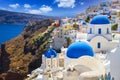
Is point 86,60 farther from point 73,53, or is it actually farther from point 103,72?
point 73,53

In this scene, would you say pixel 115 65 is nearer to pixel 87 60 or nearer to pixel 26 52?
pixel 87 60

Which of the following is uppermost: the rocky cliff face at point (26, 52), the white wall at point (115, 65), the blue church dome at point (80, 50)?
the white wall at point (115, 65)

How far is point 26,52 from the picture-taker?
164 ft

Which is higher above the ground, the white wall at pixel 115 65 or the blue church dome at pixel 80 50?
the white wall at pixel 115 65

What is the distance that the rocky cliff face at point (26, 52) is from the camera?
135ft

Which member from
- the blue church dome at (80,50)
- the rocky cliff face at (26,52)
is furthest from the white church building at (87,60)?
the rocky cliff face at (26,52)

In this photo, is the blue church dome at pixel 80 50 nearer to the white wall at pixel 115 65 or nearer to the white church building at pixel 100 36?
the white church building at pixel 100 36

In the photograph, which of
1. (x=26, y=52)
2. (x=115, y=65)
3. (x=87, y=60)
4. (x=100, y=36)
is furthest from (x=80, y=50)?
(x=26, y=52)

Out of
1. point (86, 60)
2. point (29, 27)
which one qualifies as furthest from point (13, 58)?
point (86, 60)

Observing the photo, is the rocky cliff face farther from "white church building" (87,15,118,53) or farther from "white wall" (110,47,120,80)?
"white wall" (110,47,120,80)

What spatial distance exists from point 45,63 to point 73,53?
21.6 feet

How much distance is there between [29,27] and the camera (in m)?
68.3

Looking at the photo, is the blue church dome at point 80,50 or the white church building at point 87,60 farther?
the blue church dome at point 80,50

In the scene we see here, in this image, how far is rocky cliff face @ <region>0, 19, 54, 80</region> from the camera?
41250 mm
